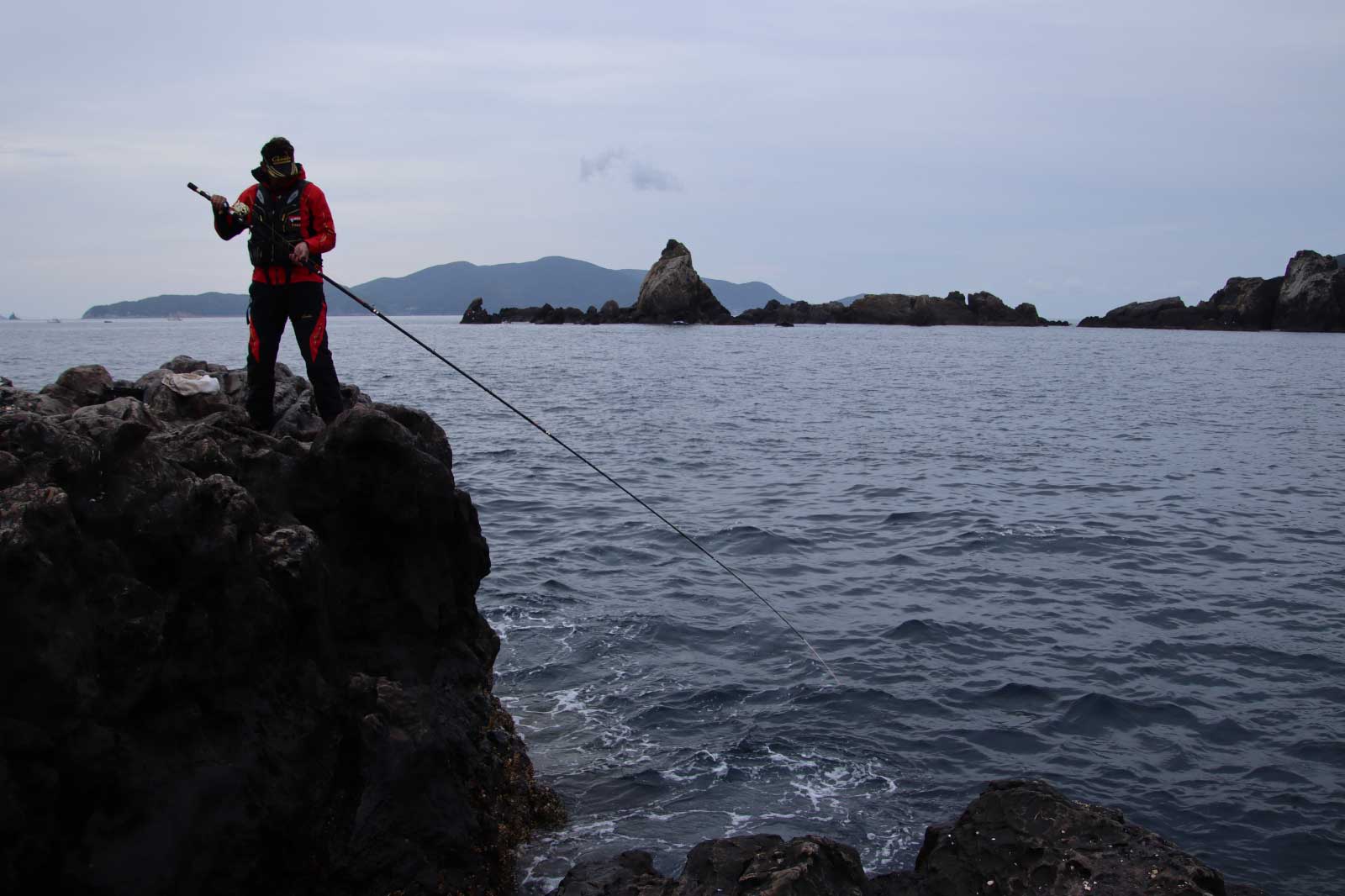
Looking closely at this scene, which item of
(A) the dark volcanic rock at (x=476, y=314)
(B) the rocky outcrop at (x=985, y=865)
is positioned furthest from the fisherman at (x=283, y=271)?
(A) the dark volcanic rock at (x=476, y=314)

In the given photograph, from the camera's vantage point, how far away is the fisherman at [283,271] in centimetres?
745

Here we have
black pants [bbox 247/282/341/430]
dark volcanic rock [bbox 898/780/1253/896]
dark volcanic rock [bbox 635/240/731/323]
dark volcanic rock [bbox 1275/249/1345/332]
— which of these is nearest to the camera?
dark volcanic rock [bbox 898/780/1253/896]

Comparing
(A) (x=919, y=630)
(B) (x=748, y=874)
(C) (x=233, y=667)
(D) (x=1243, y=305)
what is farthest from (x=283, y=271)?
(D) (x=1243, y=305)

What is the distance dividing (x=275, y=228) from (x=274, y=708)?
3883 mm

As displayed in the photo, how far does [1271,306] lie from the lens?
117 meters

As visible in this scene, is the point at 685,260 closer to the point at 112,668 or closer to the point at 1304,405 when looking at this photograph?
the point at 1304,405

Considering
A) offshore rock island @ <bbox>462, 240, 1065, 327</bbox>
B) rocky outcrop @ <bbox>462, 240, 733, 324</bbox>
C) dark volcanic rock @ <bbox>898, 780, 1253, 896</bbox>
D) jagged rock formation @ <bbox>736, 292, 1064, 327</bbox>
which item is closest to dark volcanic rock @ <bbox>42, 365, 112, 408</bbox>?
dark volcanic rock @ <bbox>898, 780, 1253, 896</bbox>

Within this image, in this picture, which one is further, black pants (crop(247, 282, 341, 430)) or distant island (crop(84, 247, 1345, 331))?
distant island (crop(84, 247, 1345, 331))

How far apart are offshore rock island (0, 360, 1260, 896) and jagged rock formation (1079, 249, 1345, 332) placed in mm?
122588

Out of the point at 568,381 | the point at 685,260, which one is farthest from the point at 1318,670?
the point at 685,260

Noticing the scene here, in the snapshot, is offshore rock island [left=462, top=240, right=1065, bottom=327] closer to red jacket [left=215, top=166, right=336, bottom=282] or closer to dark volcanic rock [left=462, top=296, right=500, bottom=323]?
dark volcanic rock [left=462, top=296, right=500, bottom=323]

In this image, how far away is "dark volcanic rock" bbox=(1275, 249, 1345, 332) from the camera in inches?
4171

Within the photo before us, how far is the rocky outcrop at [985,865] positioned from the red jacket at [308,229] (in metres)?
4.82

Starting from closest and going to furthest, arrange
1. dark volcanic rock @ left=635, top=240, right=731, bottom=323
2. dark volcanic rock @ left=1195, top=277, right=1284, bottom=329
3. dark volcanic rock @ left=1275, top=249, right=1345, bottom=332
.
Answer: dark volcanic rock @ left=1275, top=249, right=1345, bottom=332
dark volcanic rock @ left=1195, top=277, right=1284, bottom=329
dark volcanic rock @ left=635, top=240, right=731, bottom=323
